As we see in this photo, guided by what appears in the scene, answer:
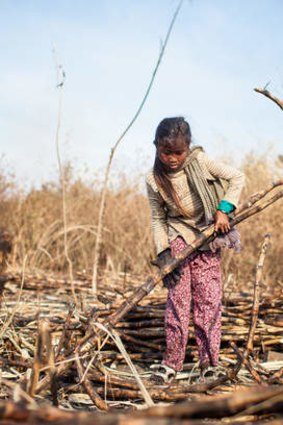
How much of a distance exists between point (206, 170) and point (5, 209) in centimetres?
534

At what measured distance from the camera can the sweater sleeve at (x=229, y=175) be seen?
2.99m

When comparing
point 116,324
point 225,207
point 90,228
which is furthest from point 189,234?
point 90,228

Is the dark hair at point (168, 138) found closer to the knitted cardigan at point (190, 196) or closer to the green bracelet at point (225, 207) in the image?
the knitted cardigan at point (190, 196)

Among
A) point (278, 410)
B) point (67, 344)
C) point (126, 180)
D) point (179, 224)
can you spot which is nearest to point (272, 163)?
point (126, 180)

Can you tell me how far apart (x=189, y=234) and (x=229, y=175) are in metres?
0.38

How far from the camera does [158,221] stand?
3234 millimetres

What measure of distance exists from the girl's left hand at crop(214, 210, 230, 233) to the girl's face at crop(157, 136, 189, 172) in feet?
1.13

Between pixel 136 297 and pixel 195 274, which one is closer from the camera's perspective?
pixel 136 297

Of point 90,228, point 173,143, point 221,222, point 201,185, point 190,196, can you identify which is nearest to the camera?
point 221,222

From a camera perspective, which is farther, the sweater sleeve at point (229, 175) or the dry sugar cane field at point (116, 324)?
the sweater sleeve at point (229, 175)

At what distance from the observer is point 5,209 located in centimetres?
795

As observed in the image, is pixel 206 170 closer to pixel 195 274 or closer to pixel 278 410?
pixel 195 274

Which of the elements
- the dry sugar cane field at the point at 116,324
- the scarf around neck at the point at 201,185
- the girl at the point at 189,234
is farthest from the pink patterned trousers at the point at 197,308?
the scarf around neck at the point at 201,185

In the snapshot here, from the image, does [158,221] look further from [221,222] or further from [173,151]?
[221,222]
